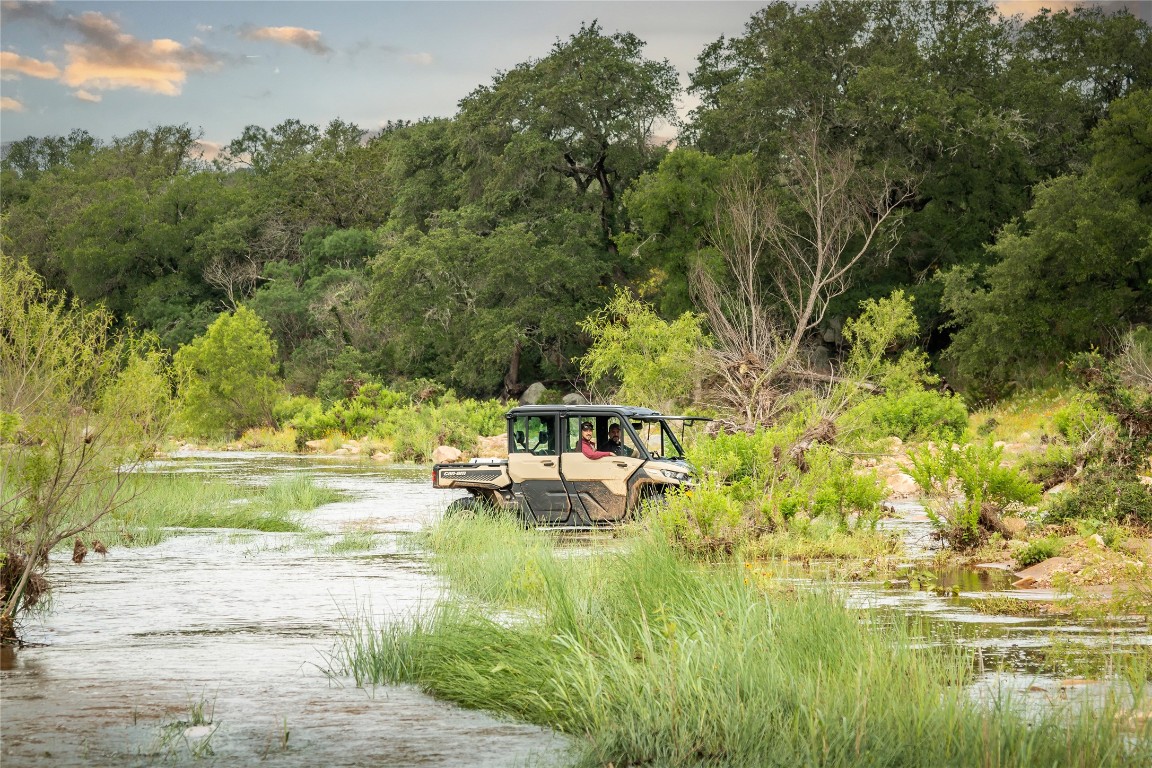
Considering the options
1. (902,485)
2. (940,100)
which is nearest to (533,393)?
(940,100)

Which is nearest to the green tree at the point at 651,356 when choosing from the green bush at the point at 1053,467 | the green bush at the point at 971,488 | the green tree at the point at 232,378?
the green bush at the point at 1053,467

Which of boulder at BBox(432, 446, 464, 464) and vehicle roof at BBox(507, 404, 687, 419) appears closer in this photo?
vehicle roof at BBox(507, 404, 687, 419)

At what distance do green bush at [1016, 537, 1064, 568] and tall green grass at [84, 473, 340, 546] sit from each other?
34.0 ft

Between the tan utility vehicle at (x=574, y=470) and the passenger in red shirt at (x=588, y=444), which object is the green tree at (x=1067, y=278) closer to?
the tan utility vehicle at (x=574, y=470)

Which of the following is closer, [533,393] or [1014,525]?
[1014,525]

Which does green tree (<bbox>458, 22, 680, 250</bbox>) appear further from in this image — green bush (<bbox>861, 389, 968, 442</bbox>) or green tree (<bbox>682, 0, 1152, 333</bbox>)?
green bush (<bbox>861, 389, 968, 442</bbox>)

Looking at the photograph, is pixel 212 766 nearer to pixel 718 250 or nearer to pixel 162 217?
pixel 718 250

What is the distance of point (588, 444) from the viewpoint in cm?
1753

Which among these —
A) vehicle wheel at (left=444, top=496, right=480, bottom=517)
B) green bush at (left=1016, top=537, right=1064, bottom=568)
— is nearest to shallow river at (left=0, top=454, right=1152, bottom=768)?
green bush at (left=1016, top=537, right=1064, bottom=568)

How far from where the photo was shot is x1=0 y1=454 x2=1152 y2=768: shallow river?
7.14m

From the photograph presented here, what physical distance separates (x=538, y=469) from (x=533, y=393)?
129 feet

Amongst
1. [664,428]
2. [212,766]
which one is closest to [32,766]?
[212,766]

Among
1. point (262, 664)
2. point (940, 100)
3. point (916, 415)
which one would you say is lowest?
point (262, 664)

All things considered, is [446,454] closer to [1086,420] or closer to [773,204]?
[773,204]
